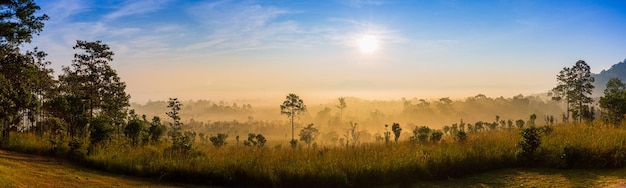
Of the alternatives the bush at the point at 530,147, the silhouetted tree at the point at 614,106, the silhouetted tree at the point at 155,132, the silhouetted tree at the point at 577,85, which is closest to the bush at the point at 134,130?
the silhouetted tree at the point at 155,132

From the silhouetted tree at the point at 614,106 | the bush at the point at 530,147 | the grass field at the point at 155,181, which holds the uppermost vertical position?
the silhouetted tree at the point at 614,106

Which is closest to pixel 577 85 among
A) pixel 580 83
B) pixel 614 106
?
pixel 580 83

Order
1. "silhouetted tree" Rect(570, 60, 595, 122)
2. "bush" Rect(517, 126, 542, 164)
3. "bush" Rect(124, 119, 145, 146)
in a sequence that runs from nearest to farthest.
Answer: "bush" Rect(517, 126, 542, 164) → "bush" Rect(124, 119, 145, 146) → "silhouetted tree" Rect(570, 60, 595, 122)

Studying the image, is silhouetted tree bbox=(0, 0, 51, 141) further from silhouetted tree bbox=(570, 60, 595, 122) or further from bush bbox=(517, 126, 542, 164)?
silhouetted tree bbox=(570, 60, 595, 122)

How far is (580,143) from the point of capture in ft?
30.4

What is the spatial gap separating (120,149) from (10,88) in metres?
7.00

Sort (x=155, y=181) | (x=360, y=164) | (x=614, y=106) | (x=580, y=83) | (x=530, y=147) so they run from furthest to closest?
(x=580, y=83) < (x=614, y=106) < (x=530, y=147) < (x=360, y=164) < (x=155, y=181)

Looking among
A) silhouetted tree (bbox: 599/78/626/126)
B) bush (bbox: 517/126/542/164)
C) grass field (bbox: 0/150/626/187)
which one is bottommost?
grass field (bbox: 0/150/626/187)

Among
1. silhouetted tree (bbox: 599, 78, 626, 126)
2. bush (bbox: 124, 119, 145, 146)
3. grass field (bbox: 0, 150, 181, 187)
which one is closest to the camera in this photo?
grass field (bbox: 0, 150, 181, 187)

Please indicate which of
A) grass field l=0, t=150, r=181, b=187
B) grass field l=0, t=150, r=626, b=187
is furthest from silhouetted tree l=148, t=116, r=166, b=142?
grass field l=0, t=150, r=626, b=187

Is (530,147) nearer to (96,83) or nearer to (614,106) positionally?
(614,106)

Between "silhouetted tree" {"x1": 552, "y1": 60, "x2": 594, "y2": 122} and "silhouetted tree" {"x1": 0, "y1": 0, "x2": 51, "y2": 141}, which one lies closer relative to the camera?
"silhouetted tree" {"x1": 0, "y1": 0, "x2": 51, "y2": 141}

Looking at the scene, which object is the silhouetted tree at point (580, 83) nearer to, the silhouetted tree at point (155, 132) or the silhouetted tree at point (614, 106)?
the silhouetted tree at point (614, 106)

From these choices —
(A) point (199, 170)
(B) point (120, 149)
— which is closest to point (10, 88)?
(B) point (120, 149)
